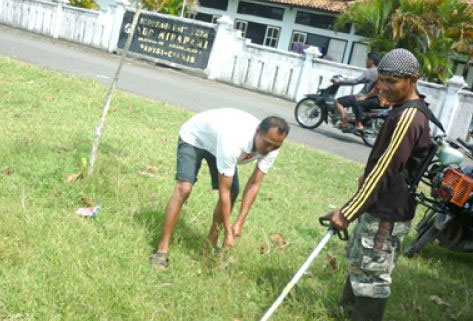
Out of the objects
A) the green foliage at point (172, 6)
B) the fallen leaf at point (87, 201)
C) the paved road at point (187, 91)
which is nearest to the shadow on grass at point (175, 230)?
the fallen leaf at point (87, 201)

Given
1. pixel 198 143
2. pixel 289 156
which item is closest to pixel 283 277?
pixel 198 143

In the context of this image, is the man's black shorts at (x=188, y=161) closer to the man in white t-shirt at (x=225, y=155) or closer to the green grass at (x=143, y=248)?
the man in white t-shirt at (x=225, y=155)

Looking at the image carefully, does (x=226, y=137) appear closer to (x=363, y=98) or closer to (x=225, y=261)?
(x=225, y=261)

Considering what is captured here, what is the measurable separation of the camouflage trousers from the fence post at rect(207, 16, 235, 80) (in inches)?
598

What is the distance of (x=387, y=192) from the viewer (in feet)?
10.5

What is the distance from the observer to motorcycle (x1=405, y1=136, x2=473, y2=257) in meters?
3.44

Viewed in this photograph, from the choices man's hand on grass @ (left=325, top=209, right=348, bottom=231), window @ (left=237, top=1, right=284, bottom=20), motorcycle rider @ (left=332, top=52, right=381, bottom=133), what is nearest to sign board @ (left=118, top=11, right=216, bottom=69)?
motorcycle rider @ (left=332, top=52, right=381, bottom=133)

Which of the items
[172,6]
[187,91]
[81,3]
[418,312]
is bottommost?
[418,312]

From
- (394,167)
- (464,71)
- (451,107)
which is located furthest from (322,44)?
(394,167)

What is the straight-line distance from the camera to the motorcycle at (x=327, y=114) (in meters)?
10.8

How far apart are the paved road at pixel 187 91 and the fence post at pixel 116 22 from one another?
1711 mm

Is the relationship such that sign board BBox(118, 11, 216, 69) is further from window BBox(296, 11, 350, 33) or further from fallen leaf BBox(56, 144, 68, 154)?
fallen leaf BBox(56, 144, 68, 154)

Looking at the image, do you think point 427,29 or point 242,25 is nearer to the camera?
point 427,29

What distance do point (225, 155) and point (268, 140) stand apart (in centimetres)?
30
